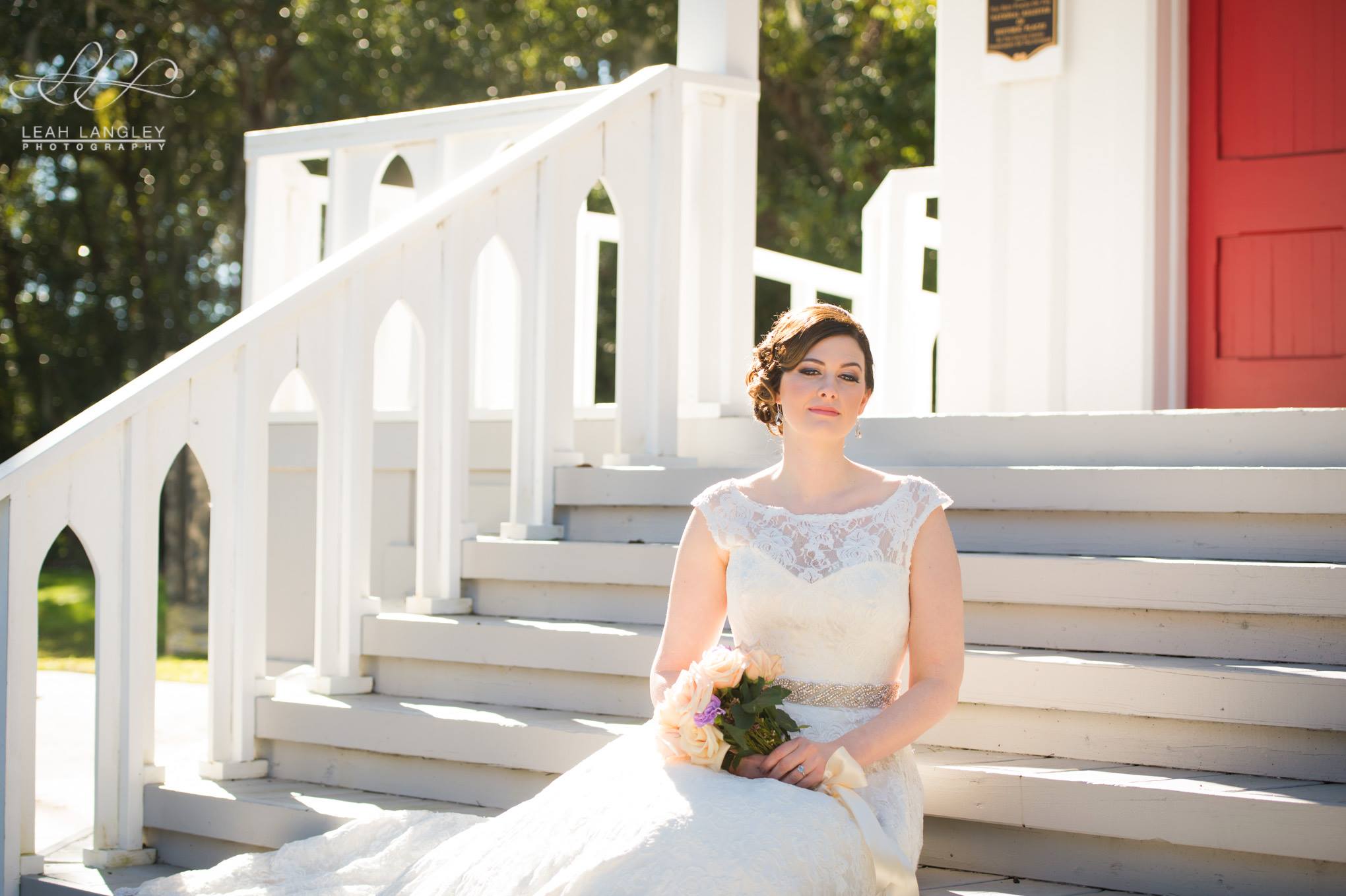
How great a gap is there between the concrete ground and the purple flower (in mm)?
1957

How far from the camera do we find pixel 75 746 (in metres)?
5.29

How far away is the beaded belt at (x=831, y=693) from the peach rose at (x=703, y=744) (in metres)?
0.31

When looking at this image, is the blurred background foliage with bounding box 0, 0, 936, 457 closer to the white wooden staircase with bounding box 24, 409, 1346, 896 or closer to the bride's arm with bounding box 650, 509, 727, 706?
the white wooden staircase with bounding box 24, 409, 1346, 896

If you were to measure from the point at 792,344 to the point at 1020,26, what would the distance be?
10.9 feet

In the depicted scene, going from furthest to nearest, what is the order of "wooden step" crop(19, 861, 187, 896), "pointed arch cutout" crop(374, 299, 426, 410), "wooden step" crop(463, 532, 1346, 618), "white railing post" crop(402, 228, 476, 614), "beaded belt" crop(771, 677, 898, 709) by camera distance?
"pointed arch cutout" crop(374, 299, 426, 410) → "white railing post" crop(402, 228, 476, 614) → "wooden step" crop(19, 861, 187, 896) → "wooden step" crop(463, 532, 1346, 618) → "beaded belt" crop(771, 677, 898, 709)

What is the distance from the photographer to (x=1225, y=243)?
17.6 ft

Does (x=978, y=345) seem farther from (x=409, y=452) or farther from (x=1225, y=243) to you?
(x=409, y=452)

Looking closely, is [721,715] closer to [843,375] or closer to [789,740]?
[789,740]

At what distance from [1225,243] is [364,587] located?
359cm

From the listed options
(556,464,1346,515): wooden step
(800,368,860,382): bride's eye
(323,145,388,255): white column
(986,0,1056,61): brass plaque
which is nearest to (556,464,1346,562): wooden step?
(556,464,1346,515): wooden step

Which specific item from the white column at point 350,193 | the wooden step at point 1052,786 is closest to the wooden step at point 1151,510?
the wooden step at point 1052,786

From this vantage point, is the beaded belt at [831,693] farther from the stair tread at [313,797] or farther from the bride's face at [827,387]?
the stair tread at [313,797]

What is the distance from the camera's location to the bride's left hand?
242 centimetres

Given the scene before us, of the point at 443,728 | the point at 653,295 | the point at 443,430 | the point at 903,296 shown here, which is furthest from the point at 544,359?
the point at 903,296
